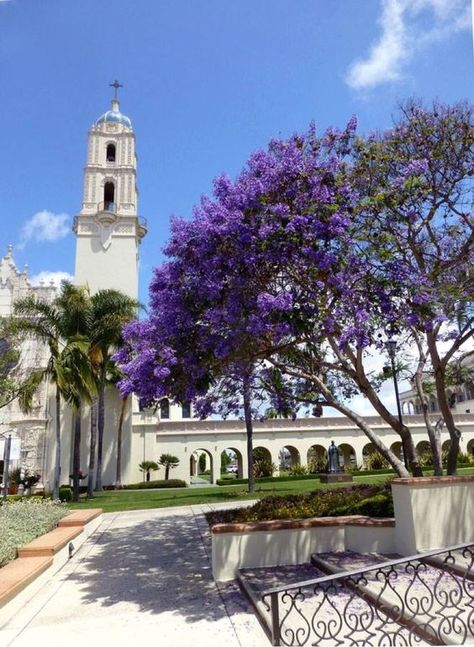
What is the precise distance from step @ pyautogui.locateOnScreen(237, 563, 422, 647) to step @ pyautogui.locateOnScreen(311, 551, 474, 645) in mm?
133

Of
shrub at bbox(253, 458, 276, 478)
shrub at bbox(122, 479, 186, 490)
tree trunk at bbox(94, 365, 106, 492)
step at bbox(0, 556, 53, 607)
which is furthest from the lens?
shrub at bbox(253, 458, 276, 478)

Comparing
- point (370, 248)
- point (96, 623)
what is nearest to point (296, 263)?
point (370, 248)

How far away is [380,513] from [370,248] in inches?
201

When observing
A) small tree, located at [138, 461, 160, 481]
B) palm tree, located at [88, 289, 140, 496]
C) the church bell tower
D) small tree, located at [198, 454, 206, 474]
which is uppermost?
the church bell tower

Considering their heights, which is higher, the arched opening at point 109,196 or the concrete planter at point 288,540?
the arched opening at point 109,196

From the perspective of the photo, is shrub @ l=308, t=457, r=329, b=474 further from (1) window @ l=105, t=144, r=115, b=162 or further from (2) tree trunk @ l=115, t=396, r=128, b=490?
(1) window @ l=105, t=144, r=115, b=162

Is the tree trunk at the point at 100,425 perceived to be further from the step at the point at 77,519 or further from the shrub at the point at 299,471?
the step at the point at 77,519

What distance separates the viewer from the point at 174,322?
8945 millimetres

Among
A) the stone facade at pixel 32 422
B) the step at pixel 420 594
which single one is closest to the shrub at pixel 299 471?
the stone facade at pixel 32 422

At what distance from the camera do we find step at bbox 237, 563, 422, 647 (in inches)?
195

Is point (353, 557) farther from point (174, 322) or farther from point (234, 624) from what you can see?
point (174, 322)

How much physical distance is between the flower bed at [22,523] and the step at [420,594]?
5.16 metres

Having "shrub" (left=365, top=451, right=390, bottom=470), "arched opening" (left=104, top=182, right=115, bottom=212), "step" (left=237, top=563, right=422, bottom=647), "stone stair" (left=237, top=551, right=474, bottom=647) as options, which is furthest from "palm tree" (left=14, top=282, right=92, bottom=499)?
"shrub" (left=365, top=451, right=390, bottom=470)

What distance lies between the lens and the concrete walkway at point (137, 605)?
5.68 m
